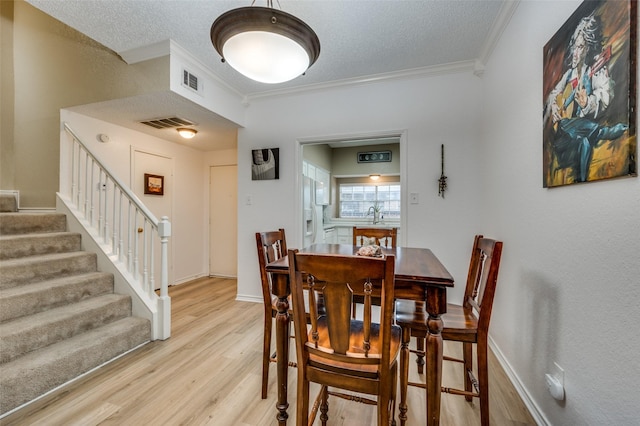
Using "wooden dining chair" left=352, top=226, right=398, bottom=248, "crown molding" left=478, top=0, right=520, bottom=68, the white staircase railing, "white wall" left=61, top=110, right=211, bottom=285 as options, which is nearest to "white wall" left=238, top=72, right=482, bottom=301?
"crown molding" left=478, top=0, right=520, bottom=68

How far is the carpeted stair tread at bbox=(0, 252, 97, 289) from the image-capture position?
211cm

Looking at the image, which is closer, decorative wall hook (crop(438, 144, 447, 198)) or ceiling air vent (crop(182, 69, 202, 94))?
ceiling air vent (crop(182, 69, 202, 94))

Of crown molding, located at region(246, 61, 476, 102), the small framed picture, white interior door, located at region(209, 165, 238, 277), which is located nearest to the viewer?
crown molding, located at region(246, 61, 476, 102)

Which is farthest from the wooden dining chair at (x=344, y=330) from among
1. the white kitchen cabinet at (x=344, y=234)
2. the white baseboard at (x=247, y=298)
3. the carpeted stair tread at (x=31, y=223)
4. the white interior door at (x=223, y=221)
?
the white kitchen cabinet at (x=344, y=234)

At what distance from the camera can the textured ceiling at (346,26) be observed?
2.00 m

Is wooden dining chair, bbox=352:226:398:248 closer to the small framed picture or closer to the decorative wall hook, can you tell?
the decorative wall hook

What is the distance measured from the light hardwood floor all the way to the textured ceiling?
270 centimetres

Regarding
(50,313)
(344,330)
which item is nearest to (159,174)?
(50,313)

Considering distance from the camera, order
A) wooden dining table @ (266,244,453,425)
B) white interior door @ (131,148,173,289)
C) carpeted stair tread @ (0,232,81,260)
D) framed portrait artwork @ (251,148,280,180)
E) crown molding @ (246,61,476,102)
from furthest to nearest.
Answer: white interior door @ (131,148,173,289), framed portrait artwork @ (251,148,280,180), crown molding @ (246,61,476,102), carpeted stair tread @ (0,232,81,260), wooden dining table @ (266,244,453,425)

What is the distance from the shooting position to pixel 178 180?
4.34 m

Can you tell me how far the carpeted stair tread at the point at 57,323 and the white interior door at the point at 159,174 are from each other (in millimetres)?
1527

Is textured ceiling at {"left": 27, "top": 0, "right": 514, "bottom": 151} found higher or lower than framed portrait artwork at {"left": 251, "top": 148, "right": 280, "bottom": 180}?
higher

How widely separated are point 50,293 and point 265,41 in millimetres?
2532

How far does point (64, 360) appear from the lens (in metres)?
1.82
